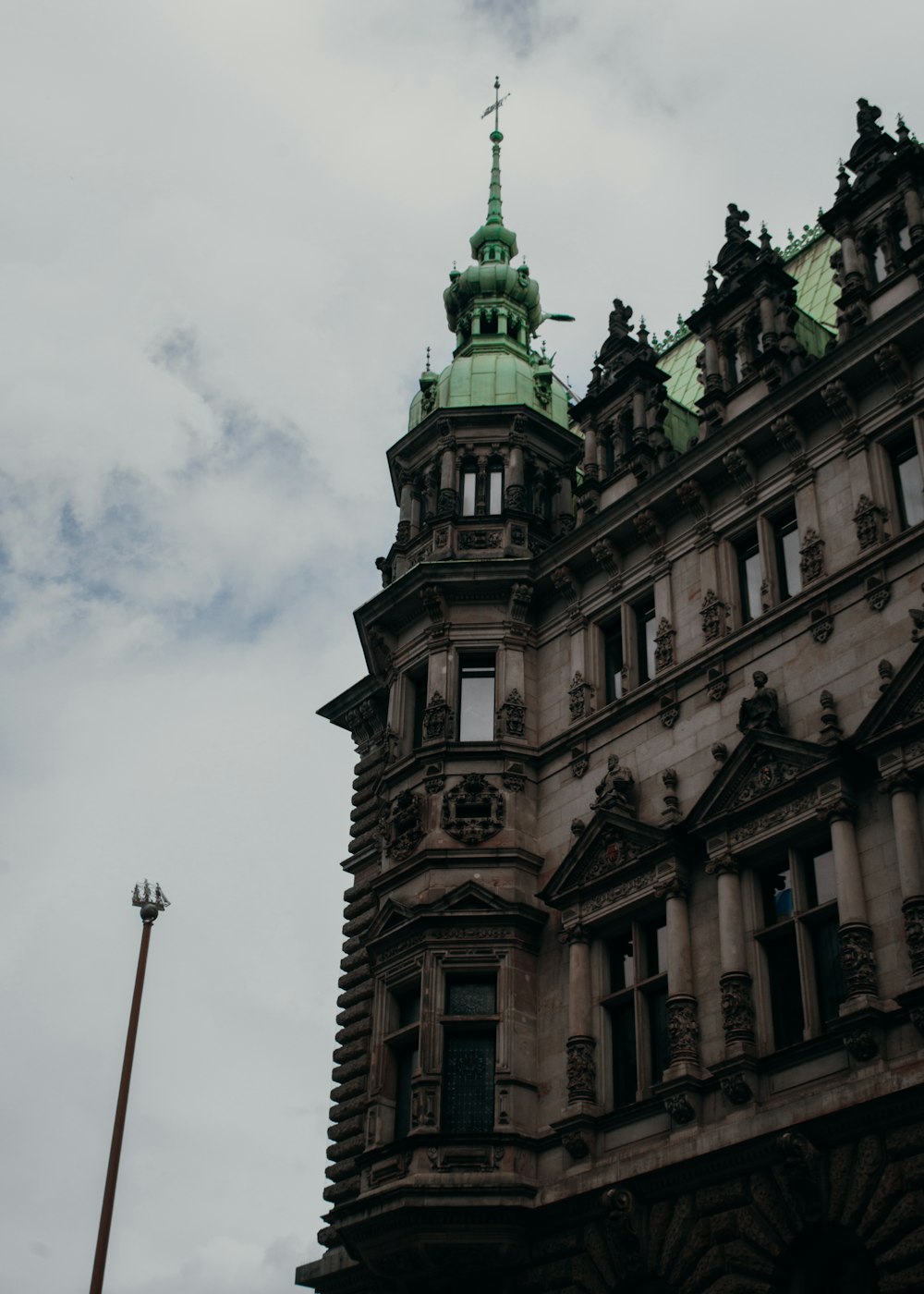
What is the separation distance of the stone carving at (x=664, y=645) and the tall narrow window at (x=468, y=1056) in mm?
6670

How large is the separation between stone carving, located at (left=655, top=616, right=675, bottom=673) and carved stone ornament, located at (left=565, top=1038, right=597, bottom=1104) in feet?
23.2

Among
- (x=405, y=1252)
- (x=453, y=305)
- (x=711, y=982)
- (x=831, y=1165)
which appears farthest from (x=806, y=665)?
(x=453, y=305)

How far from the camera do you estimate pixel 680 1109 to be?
2466 centimetres

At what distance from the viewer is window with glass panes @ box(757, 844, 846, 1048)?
24188 millimetres

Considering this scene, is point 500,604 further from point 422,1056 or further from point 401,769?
point 422,1056

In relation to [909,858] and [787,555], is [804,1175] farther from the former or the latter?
[787,555]

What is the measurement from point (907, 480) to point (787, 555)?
8.79 ft

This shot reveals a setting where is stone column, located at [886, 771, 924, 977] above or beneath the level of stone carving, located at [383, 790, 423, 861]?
beneath

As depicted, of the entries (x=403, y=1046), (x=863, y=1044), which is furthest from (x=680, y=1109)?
(x=403, y=1046)

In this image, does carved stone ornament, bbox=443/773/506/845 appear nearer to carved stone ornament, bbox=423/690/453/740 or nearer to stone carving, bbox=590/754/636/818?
carved stone ornament, bbox=423/690/453/740

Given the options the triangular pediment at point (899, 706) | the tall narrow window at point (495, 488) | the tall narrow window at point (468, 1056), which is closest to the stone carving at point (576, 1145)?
the tall narrow window at point (468, 1056)

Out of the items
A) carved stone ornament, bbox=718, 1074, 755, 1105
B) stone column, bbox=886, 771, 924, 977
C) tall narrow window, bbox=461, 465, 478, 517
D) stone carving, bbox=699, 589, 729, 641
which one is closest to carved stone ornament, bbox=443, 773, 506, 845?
stone carving, bbox=699, 589, 729, 641

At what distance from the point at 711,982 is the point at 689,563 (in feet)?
28.2

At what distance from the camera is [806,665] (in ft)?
88.4
